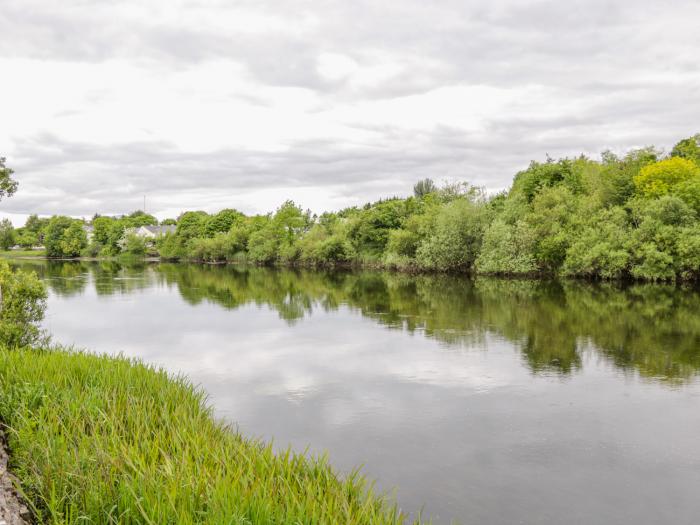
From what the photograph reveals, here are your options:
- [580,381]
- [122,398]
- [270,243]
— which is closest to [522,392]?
[580,381]

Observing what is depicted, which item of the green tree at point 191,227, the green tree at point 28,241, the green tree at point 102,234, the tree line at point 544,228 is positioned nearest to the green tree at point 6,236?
the green tree at point 28,241

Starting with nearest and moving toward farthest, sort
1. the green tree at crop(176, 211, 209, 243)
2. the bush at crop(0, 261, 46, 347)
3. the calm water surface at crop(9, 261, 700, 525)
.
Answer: the calm water surface at crop(9, 261, 700, 525) → the bush at crop(0, 261, 46, 347) → the green tree at crop(176, 211, 209, 243)

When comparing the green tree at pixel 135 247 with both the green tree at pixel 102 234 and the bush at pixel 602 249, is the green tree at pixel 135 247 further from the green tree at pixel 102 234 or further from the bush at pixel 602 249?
the bush at pixel 602 249

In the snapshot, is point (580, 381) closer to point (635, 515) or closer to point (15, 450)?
point (635, 515)

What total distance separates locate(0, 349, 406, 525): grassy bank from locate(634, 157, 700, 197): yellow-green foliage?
43.7 m

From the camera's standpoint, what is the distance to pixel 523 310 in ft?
87.6

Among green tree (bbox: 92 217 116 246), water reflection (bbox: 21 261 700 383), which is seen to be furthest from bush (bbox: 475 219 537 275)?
green tree (bbox: 92 217 116 246)

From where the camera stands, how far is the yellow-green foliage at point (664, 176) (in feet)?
138

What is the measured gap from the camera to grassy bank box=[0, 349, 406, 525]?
4.68 meters

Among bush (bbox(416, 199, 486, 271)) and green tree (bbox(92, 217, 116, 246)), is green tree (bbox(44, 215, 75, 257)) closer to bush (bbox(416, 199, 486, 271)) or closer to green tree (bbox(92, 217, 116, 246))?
green tree (bbox(92, 217, 116, 246))

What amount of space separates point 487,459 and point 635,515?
2.45 meters

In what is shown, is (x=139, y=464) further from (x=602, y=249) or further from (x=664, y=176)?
(x=664, y=176)

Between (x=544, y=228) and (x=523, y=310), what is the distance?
2116 cm

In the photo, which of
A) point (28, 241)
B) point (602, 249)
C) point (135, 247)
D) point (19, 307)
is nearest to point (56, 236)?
point (135, 247)
